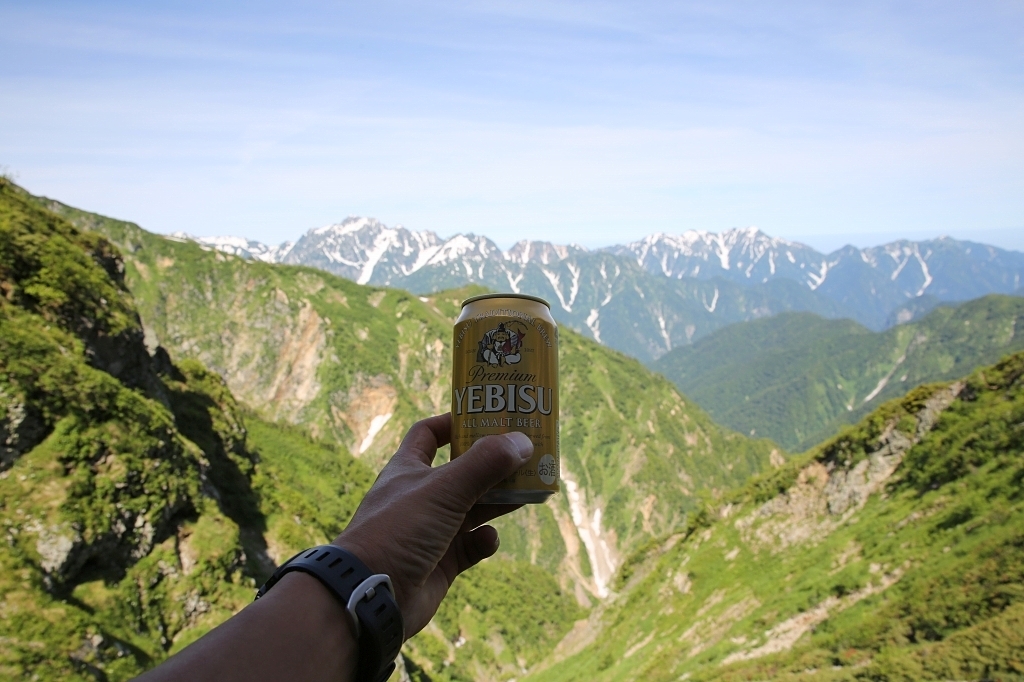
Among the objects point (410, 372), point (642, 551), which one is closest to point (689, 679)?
point (642, 551)

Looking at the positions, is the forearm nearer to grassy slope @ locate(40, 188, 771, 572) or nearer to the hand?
the hand

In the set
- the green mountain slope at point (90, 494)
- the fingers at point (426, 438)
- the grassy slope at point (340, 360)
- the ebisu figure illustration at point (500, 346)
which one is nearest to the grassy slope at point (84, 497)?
the green mountain slope at point (90, 494)

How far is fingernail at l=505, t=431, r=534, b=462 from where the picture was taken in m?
4.11

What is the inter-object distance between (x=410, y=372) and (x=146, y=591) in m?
148

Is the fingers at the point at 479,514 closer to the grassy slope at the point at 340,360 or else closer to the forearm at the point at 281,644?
the forearm at the point at 281,644

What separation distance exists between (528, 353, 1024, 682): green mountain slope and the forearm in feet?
37.9

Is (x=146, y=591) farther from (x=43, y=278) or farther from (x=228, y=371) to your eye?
(x=228, y=371)

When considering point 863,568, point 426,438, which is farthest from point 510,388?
point 863,568

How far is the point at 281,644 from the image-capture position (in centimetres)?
280

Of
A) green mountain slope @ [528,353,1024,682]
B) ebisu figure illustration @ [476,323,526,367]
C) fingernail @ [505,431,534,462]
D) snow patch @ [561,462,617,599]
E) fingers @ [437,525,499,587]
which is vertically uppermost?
ebisu figure illustration @ [476,323,526,367]

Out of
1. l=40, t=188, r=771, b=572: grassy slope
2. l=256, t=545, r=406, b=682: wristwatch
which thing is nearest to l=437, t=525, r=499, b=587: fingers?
l=256, t=545, r=406, b=682: wristwatch

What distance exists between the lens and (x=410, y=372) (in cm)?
16938

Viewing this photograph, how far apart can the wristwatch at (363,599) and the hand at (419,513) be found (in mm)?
167

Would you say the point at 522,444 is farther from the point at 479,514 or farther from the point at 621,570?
the point at 621,570
